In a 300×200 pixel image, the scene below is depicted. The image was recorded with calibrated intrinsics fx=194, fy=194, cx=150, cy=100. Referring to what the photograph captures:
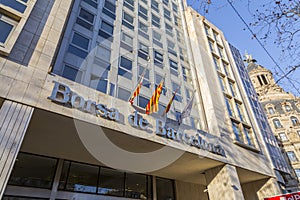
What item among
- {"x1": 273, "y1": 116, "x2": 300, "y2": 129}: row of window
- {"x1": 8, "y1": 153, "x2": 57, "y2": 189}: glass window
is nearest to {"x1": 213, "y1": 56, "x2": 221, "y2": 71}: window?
{"x1": 8, "y1": 153, "x2": 57, "y2": 189}: glass window

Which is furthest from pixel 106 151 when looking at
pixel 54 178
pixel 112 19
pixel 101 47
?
pixel 112 19

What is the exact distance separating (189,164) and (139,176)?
3178mm

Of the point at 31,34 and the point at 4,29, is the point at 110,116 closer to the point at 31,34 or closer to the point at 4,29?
the point at 31,34

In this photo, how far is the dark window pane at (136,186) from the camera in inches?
437

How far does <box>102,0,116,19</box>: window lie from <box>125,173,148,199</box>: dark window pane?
35.8ft

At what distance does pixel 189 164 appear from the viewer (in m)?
11.2

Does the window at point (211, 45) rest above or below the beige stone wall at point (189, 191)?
above

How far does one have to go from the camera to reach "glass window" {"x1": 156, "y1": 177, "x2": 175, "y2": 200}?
12334 mm

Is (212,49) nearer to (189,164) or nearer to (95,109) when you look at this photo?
(189,164)

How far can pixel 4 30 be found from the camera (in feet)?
23.5

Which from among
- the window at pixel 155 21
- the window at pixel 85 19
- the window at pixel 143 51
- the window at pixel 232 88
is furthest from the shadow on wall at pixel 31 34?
the window at pixel 232 88

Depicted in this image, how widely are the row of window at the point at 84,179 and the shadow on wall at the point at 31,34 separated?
4647 mm

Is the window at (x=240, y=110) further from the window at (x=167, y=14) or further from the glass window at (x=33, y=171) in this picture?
the glass window at (x=33, y=171)

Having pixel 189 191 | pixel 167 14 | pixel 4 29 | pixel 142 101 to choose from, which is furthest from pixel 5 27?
pixel 167 14
